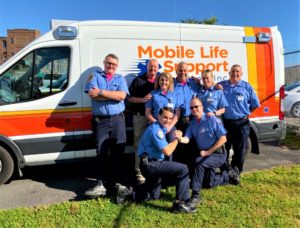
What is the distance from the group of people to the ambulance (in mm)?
532

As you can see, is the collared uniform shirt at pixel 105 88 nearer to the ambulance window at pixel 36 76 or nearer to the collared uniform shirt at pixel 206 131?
the ambulance window at pixel 36 76

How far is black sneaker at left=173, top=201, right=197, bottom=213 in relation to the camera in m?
4.00

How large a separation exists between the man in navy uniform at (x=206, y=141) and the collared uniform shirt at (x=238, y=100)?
0.61 metres

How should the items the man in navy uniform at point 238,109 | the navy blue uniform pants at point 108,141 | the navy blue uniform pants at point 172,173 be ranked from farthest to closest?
the man in navy uniform at point 238,109, the navy blue uniform pants at point 108,141, the navy blue uniform pants at point 172,173

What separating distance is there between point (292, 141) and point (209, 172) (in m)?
4.32

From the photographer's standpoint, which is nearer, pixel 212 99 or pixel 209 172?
pixel 209 172

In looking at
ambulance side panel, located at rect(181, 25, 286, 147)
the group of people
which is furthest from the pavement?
ambulance side panel, located at rect(181, 25, 286, 147)

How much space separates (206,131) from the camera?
456 cm

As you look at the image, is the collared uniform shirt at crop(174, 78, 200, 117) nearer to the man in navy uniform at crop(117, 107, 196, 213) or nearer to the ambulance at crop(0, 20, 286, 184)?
the man in navy uniform at crop(117, 107, 196, 213)

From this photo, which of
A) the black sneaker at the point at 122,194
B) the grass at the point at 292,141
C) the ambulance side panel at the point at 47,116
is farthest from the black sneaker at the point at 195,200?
the grass at the point at 292,141

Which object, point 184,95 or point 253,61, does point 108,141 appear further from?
point 253,61

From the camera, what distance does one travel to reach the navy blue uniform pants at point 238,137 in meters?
5.15

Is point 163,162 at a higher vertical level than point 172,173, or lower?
higher

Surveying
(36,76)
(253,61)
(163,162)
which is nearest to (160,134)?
(163,162)
